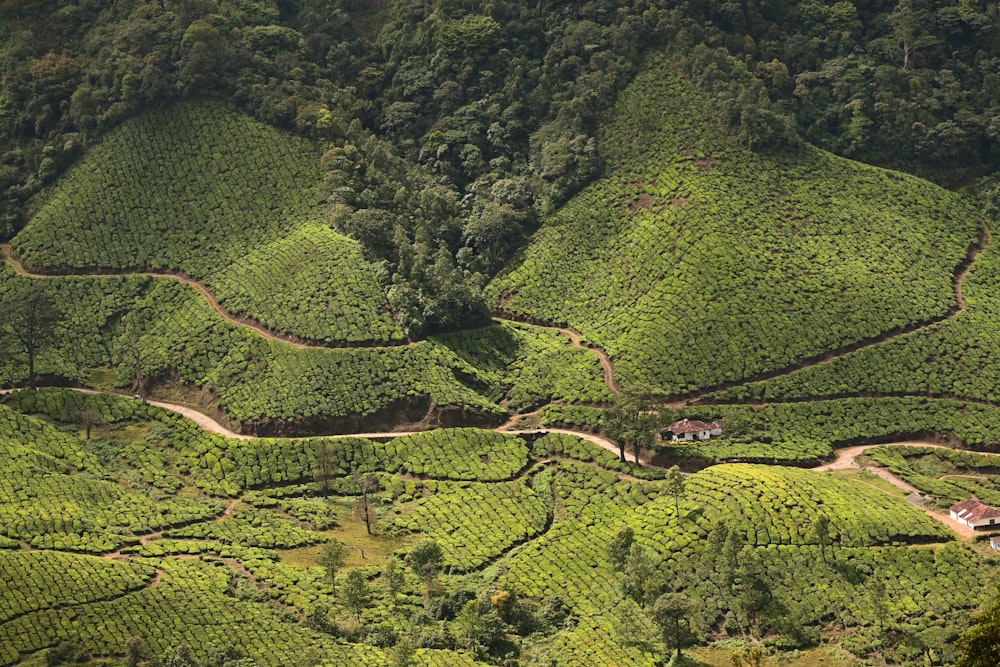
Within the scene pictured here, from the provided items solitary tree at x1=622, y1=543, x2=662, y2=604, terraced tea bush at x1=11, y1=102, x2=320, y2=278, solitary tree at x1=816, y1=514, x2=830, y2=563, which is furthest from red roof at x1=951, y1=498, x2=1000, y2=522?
terraced tea bush at x1=11, y1=102, x2=320, y2=278

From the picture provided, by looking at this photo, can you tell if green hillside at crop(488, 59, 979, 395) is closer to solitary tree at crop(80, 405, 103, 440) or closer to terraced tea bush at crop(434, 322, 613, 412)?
terraced tea bush at crop(434, 322, 613, 412)

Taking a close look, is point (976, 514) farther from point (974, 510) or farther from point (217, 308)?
point (217, 308)

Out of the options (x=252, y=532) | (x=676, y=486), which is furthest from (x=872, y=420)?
(x=252, y=532)

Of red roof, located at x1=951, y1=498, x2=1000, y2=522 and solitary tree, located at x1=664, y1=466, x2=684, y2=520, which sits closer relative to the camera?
red roof, located at x1=951, y1=498, x2=1000, y2=522

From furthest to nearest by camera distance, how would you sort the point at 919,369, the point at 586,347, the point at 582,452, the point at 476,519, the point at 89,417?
1. the point at 586,347
2. the point at 919,369
3. the point at 89,417
4. the point at 582,452
5. the point at 476,519

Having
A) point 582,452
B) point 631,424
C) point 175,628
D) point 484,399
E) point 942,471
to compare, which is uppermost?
point 631,424

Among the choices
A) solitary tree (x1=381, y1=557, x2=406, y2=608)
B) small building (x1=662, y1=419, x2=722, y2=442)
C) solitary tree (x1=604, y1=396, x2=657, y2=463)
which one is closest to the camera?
solitary tree (x1=381, y1=557, x2=406, y2=608)

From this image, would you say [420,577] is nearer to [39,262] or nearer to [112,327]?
[112,327]
